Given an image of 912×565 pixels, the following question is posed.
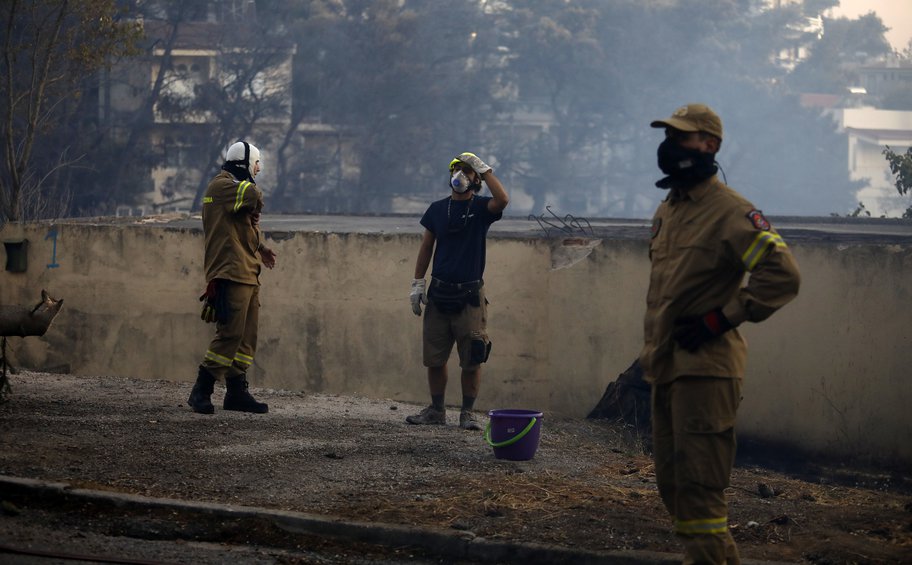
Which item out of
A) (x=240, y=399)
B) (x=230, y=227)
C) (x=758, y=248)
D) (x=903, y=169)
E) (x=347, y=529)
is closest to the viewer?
(x=758, y=248)

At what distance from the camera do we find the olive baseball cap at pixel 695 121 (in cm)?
471

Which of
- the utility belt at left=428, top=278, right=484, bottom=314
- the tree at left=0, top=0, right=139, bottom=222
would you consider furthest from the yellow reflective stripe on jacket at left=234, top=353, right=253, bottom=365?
the tree at left=0, top=0, right=139, bottom=222

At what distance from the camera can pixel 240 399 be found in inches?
349

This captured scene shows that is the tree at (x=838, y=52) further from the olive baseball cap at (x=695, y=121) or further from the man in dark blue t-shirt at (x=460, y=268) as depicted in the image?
the olive baseball cap at (x=695, y=121)

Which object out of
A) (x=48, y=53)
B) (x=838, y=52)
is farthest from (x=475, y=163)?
(x=838, y=52)

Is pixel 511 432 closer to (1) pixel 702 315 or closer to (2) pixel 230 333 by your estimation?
(2) pixel 230 333

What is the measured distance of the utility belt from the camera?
8.54 m

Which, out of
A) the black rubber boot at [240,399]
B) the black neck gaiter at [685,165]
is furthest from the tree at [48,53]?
the black neck gaiter at [685,165]

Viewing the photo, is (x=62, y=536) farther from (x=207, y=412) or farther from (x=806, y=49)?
(x=806, y=49)

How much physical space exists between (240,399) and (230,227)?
4.36ft

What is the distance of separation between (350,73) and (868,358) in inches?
1690

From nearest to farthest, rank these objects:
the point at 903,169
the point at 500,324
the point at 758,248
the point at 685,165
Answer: the point at 758,248, the point at 685,165, the point at 500,324, the point at 903,169

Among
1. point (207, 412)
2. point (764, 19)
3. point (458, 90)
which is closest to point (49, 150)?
point (458, 90)

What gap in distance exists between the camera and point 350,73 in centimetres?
5056
